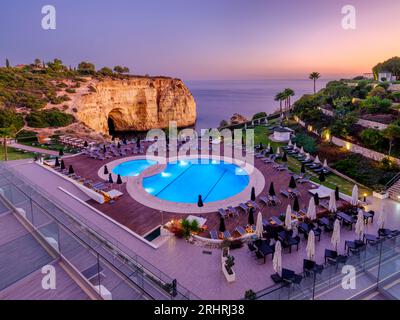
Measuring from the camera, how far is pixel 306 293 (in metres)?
7.62

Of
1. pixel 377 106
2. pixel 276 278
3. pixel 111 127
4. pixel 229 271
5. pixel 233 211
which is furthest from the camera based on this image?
pixel 111 127

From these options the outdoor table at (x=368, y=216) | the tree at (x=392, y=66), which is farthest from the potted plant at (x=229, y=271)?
the tree at (x=392, y=66)

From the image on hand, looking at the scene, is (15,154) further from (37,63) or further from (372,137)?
(37,63)

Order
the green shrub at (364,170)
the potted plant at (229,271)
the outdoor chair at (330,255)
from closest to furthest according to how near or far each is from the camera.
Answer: the potted plant at (229,271), the outdoor chair at (330,255), the green shrub at (364,170)

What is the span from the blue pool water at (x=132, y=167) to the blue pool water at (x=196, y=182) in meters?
2.24

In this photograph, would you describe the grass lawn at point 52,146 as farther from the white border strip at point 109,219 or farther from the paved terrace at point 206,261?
the paved terrace at point 206,261

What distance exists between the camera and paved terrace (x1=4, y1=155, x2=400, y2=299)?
35.6 ft

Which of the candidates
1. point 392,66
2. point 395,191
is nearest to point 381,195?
point 395,191

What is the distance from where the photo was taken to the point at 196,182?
74.4 feet

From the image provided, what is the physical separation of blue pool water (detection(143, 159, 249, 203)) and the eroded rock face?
3543cm

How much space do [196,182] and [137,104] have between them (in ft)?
179

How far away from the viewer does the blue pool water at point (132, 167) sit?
81.8 ft

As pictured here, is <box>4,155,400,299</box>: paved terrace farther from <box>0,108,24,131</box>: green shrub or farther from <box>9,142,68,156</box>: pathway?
<box>0,108,24,131</box>: green shrub
